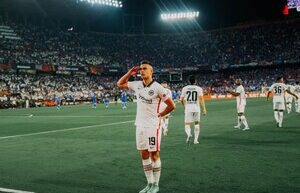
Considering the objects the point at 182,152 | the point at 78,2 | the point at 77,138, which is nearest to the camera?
the point at 182,152

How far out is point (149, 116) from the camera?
22.5ft

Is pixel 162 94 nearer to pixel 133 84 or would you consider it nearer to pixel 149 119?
pixel 149 119

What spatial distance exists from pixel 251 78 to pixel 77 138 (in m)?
60.3

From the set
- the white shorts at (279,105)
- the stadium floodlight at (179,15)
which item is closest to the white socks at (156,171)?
the white shorts at (279,105)

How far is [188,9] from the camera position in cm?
7631

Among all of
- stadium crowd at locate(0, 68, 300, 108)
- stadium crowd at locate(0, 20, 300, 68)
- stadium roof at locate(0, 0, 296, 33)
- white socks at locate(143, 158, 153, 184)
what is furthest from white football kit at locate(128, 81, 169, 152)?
stadium roof at locate(0, 0, 296, 33)

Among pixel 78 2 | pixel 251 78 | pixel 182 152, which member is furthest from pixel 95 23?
pixel 182 152

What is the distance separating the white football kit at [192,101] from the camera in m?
13.0

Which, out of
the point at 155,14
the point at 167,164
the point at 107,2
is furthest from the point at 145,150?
the point at 155,14

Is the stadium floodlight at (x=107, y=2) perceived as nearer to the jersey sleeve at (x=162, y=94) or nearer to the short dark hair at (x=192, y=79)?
the short dark hair at (x=192, y=79)

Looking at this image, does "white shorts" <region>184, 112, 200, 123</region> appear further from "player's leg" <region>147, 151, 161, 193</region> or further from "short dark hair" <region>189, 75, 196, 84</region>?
"player's leg" <region>147, 151, 161, 193</region>

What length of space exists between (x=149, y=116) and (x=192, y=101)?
632 centimetres

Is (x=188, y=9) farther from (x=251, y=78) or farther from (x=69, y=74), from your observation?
(x=69, y=74)

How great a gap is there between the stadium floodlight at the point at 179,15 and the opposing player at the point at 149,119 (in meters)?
69.9
